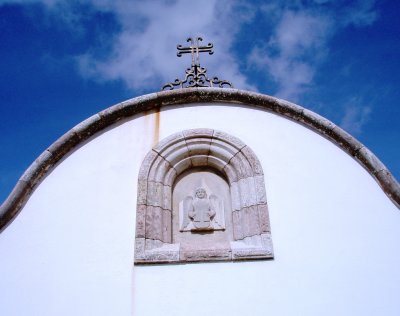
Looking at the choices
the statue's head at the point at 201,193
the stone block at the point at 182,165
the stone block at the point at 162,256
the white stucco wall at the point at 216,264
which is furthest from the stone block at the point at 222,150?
the stone block at the point at 162,256

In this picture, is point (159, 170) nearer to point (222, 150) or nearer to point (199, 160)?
point (199, 160)

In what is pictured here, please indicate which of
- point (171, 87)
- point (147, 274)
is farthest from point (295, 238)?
point (171, 87)

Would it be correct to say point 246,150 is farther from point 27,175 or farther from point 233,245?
point 27,175

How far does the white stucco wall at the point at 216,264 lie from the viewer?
3932 millimetres

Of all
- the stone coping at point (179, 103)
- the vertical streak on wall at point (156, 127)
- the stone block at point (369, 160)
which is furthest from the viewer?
the vertical streak on wall at point (156, 127)

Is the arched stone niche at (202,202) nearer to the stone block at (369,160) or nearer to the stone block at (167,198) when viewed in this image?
the stone block at (167,198)

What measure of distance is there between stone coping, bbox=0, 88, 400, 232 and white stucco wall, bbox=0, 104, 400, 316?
0.09 meters

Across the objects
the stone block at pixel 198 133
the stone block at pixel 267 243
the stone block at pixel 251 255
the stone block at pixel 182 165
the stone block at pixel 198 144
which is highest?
the stone block at pixel 198 133

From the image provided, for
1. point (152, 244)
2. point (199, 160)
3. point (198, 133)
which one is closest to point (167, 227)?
point (152, 244)

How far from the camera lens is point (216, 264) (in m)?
4.12

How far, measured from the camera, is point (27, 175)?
460 centimetres

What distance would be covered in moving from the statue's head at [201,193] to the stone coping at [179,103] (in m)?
1.18

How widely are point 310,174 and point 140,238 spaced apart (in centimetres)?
202

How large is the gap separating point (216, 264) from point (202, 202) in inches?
35.5
